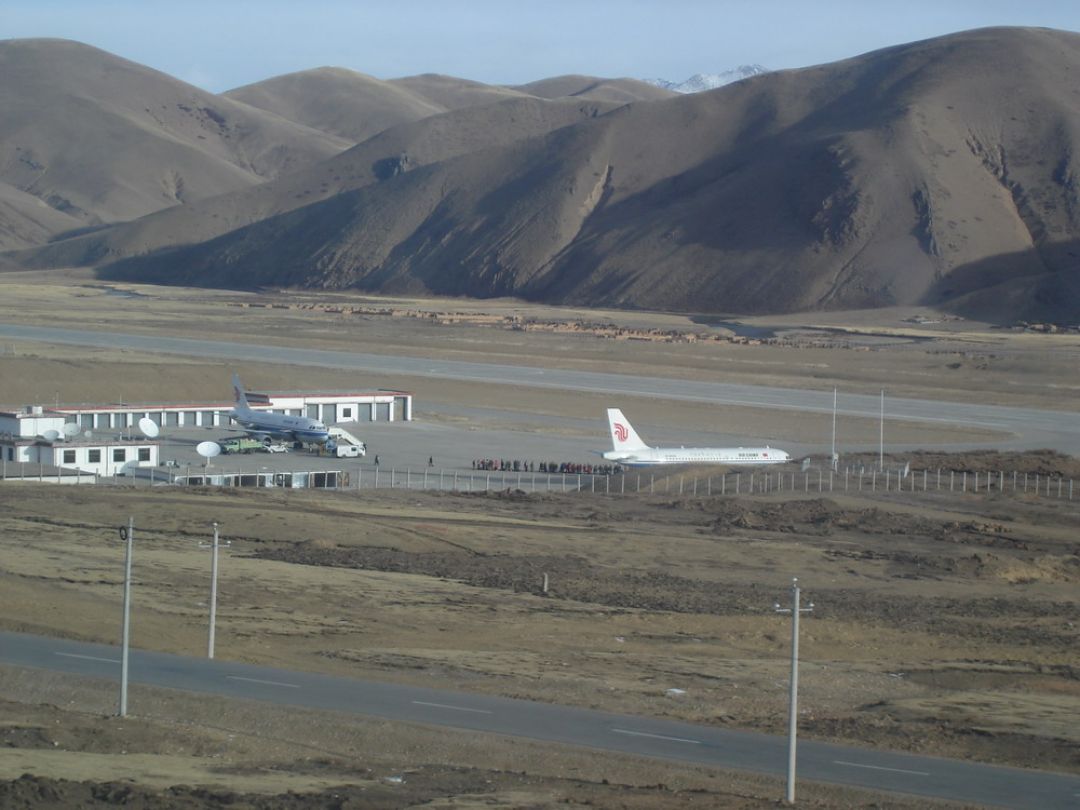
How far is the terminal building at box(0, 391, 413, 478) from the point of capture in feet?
204

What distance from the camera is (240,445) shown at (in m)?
68.6

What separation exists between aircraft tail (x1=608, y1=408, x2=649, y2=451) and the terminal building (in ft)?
64.3

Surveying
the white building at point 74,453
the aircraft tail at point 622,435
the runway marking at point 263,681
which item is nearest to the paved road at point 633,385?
the aircraft tail at point 622,435

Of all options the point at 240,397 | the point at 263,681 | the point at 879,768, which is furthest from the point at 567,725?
the point at 240,397

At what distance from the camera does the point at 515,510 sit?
55.0m

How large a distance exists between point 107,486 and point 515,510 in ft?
Answer: 51.1

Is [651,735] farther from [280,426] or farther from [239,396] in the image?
[239,396]

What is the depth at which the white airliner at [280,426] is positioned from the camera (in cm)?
6988

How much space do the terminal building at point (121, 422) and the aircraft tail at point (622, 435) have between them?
1959 cm

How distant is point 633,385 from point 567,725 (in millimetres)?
74989

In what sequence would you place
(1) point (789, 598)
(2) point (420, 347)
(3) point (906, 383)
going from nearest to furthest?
1. (1) point (789, 598)
2. (3) point (906, 383)
3. (2) point (420, 347)

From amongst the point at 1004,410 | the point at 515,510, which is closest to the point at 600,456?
the point at 515,510

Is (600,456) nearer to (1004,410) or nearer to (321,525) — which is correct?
(321,525)

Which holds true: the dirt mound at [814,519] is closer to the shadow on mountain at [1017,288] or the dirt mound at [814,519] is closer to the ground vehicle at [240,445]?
the ground vehicle at [240,445]
